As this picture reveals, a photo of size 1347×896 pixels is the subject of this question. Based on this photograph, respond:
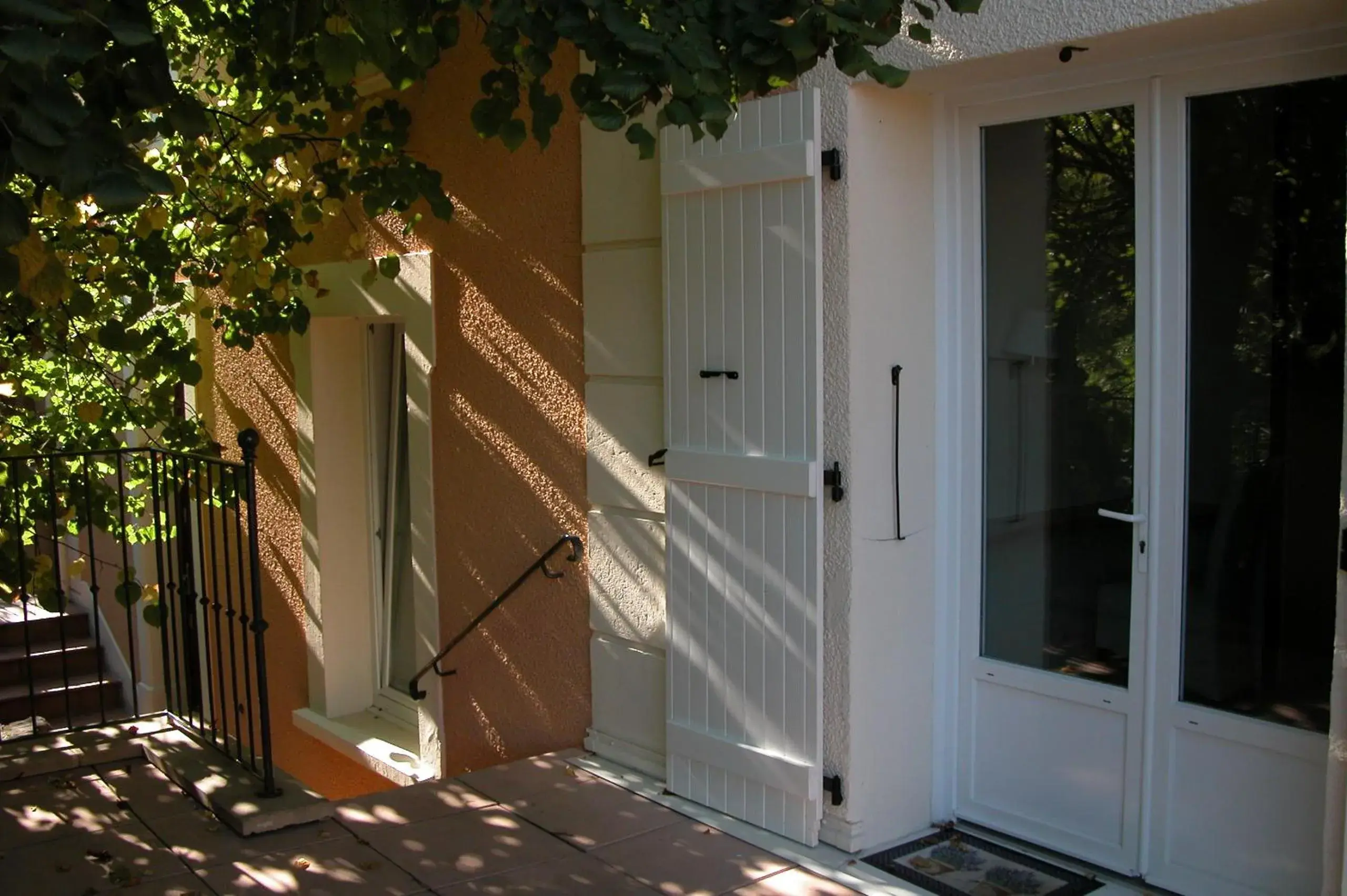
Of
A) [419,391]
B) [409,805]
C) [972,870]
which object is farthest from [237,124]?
[972,870]

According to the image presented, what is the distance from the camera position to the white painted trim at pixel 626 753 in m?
4.76

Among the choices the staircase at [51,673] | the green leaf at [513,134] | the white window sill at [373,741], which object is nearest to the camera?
the green leaf at [513,134]

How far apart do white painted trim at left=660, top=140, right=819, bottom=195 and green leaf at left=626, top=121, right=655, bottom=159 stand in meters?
0.91

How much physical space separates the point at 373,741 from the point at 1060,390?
4204 millimetres

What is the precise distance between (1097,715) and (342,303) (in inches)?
172

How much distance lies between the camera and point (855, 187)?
3.87 meters

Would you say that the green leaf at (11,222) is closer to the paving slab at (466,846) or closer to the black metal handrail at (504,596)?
the paving slab at (466,846)

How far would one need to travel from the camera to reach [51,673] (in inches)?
371

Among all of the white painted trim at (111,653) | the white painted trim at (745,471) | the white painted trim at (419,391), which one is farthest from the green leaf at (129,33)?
the white painted trim at (111,653)

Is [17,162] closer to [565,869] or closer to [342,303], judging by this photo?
[565,869]

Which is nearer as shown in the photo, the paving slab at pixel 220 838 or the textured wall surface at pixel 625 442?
Answer: the paving slab at pixel 220 838

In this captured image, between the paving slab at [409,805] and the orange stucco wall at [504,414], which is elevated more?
the orange stucco wall at [504,414]

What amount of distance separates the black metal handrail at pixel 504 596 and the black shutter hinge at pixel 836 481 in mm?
1431

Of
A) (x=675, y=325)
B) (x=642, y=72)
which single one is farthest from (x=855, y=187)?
(x=642, y=72)
